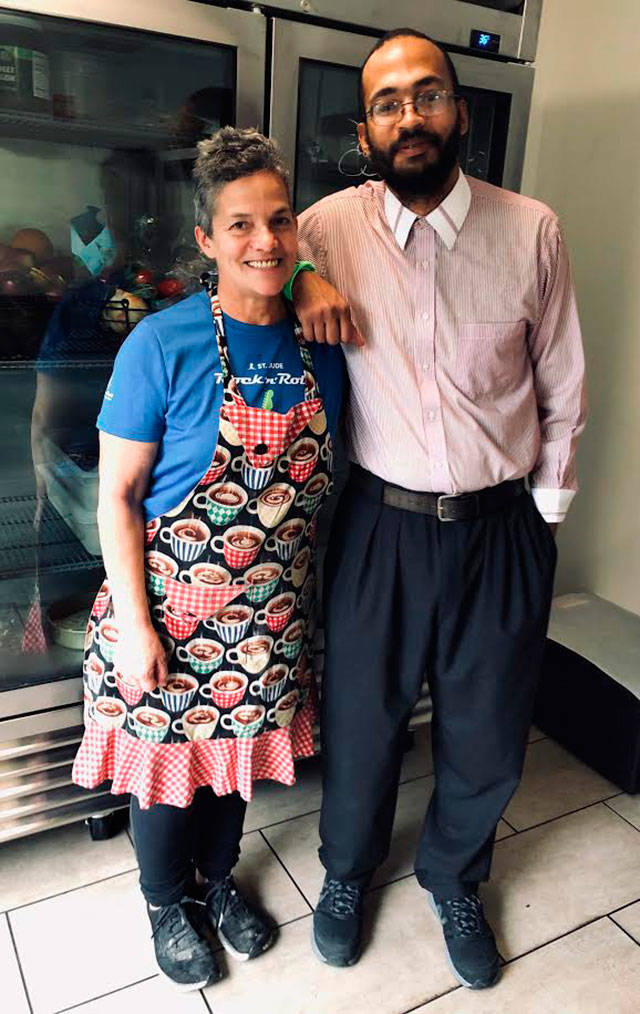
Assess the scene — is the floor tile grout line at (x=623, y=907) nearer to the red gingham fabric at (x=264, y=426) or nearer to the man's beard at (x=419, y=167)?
the red gingham fabric at (x=264, y=426)

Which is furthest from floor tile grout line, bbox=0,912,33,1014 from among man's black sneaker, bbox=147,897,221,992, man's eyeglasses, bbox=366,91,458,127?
man's eyeglasses, bbox=366,91,458,127

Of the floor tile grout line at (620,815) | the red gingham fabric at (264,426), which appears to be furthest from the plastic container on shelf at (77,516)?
the floor tile grout line at (620,815)

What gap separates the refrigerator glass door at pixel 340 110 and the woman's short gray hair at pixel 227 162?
1.02 feet

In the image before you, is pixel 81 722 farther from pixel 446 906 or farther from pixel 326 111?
pixel 326 111

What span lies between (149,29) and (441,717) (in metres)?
1.27

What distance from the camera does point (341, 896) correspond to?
5.58 feet

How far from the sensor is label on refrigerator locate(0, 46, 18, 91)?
4.51ft

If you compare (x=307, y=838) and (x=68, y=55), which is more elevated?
(x=68, y=55)

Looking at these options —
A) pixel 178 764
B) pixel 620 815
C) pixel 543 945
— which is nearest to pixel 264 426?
pixel 178 764

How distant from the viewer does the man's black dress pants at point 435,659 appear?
4.95 ft

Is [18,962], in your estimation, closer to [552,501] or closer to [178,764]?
[178,764]

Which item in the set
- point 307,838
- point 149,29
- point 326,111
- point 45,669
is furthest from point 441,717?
point 149,29

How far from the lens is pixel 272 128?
1.54 meters

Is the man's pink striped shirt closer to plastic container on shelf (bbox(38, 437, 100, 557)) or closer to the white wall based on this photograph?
plastic container on shelf (bbox(38, 437, 100, 557))
